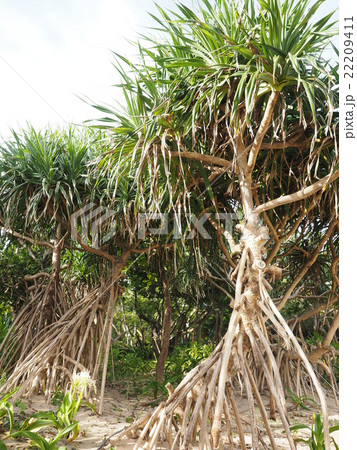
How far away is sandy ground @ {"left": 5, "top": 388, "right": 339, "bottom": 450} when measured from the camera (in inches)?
98.5

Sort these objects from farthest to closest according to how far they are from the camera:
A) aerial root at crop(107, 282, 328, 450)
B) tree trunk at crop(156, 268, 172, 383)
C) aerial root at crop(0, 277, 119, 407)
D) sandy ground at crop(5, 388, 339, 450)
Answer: tree trunk at crop(156, 268, 172, 383), aerial root at crop(0, 277, 119, 407), sandy ground at crop(5, 388, 339, 450), aerial root at crop(107, 282, 328, 450)

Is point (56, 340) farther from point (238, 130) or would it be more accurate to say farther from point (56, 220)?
point (238, 130)

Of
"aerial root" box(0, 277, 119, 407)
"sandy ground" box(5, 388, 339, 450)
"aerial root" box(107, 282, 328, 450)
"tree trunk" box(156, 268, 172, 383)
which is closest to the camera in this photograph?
"aerial root" box(107, 282, 328, 450)

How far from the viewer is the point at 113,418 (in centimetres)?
309

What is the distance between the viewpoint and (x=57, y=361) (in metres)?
3.29

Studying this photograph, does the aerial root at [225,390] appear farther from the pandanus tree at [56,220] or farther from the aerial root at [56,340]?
the pandanus tree at [56,220]

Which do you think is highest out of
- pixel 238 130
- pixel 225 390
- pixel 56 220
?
pixel 238 130

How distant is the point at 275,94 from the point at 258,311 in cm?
110

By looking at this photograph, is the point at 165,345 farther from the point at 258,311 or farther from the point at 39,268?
the point at 258,311

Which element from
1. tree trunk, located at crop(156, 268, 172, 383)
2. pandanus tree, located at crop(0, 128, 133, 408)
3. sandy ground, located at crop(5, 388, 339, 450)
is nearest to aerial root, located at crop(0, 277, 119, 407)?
pandanus tree, located at crop(0, 128, 133, 408)

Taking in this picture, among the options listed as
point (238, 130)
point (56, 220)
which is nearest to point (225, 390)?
point (238, 130)

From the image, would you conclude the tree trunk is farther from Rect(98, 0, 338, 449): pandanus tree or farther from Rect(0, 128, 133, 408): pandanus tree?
Rect(98, 0, 338, 449): pandanus tree

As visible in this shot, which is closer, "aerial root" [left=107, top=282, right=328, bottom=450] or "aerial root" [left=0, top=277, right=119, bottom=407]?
"aerial root" [left=107, top=282, right=328, bottom=450]
